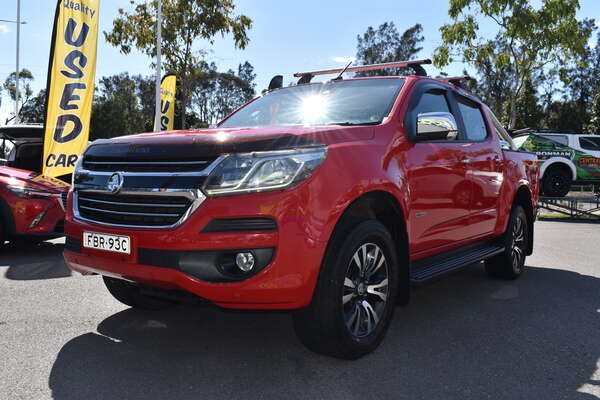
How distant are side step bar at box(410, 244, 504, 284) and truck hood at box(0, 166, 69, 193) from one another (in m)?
4.76

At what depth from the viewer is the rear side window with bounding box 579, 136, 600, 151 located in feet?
54.2

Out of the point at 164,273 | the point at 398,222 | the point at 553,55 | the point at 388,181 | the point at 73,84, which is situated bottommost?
the point at 164,273

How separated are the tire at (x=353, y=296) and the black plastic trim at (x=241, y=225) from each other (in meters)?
0.40

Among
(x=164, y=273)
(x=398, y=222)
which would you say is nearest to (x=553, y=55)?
(x=398, y=222)

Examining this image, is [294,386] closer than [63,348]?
Yes

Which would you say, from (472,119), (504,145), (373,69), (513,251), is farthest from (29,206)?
(513,251)

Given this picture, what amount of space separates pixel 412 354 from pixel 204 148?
1759 millimetres

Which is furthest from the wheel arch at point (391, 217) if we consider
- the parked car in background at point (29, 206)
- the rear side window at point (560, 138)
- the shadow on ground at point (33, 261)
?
the rear side window at point (560, 138)

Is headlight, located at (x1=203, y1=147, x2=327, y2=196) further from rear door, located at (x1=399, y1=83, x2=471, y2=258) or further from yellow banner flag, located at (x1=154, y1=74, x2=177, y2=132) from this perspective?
yellow banner flag, located at (x1=154, y1=74, x2=177, y2=132)

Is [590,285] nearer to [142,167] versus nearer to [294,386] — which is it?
[294,386]

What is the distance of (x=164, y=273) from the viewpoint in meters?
2.71

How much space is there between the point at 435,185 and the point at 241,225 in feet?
5.83

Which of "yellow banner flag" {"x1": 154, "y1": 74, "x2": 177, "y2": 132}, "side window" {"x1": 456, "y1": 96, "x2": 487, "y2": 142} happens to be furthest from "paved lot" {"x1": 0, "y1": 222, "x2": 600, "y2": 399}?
"yellow banner flag" {"x1": 154, "y1": 74, "x2": 177, "y2": 132}

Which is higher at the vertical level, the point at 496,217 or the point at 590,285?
the point at 496,217
